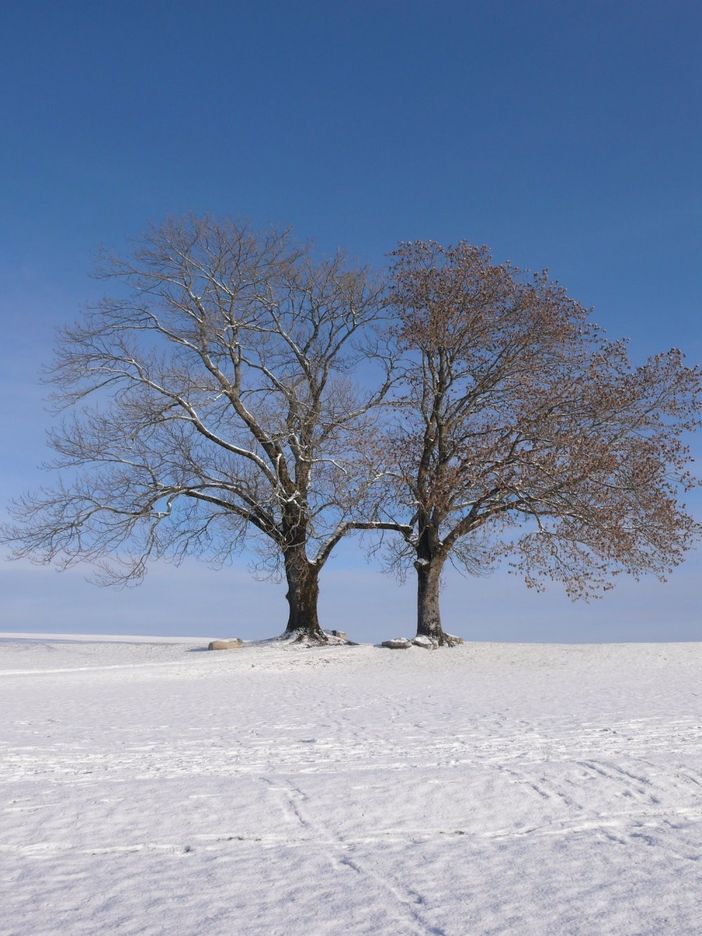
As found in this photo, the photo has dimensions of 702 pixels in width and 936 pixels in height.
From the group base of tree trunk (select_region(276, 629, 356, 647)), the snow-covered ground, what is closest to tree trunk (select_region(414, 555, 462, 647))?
base of tree trunk (select_region(276, 629, 356, 647))

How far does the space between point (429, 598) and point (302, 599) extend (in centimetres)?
353

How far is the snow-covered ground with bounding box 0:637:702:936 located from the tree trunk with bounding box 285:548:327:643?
10536mm

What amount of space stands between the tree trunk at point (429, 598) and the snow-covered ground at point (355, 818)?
9679mm

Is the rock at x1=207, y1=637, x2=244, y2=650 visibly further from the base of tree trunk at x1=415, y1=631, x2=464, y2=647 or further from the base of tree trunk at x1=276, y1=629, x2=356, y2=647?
the base of tree trunk at x1=415, y1=631, x2=464, y2=647

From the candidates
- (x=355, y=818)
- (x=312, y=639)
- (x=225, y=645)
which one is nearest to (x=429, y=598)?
(x=312, y=639)

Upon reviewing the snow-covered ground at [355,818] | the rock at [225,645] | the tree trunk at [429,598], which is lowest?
the snow-covered ground at [355,818]

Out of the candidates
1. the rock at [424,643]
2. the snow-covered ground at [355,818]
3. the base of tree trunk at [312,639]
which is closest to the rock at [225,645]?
the base of tree trunk at [312,639]

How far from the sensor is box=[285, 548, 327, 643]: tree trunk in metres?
22.3

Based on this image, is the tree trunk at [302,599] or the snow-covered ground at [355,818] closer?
the snow-covered ground at [355,818]

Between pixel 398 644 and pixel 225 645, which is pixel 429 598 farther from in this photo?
pixel 225 645

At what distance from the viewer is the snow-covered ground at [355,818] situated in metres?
4.01

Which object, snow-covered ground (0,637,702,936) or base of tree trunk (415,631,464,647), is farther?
base of tree trunk (415,631,464,647)

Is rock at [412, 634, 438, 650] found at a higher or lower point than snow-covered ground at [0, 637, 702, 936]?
higher

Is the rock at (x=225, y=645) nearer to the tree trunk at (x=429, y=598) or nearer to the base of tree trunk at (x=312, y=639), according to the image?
the base of tree trunk at (x=312, y=639)
